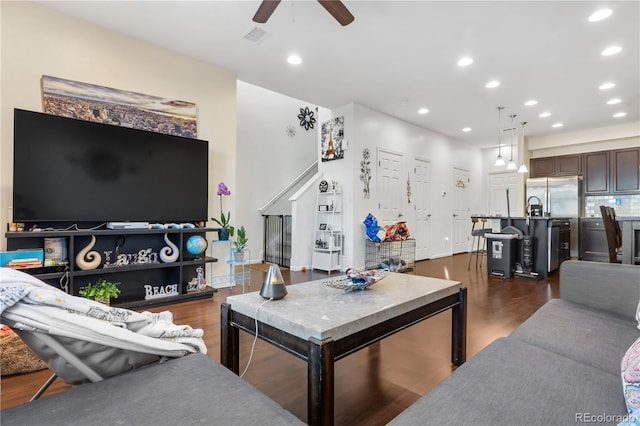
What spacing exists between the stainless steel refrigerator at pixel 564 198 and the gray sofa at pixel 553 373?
6.65 metres

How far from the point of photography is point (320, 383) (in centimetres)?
112

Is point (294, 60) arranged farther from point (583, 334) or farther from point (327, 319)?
point (583, 334)

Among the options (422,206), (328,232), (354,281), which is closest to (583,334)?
(354,281)

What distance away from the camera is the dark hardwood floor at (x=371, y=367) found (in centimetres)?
160

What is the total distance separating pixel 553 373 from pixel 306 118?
6.73 metres

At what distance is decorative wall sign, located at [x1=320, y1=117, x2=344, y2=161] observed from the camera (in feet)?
18.1

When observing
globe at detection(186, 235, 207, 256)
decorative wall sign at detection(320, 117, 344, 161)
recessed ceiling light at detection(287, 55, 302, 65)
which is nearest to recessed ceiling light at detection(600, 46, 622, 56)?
decorative wall sign at detection(320, 117, 344, 161)

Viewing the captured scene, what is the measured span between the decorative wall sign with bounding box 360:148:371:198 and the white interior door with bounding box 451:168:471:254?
11.0ft

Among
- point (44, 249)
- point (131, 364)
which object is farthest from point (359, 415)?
point (44, 249)

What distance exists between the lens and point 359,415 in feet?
4.93

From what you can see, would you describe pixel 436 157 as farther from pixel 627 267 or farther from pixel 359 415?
pixel 359 415

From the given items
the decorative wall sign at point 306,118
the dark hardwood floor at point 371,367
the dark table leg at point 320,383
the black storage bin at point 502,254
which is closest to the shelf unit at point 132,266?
the dark hardwood floor at point 371,367

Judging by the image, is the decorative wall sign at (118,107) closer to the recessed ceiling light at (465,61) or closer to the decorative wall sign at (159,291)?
the decorative wall sign at (159,291)

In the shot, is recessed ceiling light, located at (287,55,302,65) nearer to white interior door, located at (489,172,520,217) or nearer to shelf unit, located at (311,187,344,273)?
shelf unit, located at (311,187,344,273)
